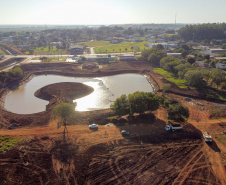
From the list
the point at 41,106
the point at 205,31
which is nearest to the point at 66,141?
the point at 41,106

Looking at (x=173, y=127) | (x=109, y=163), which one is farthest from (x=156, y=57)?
(x=109, y=163)

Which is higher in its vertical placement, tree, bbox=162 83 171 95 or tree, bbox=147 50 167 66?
tree, bbox=147 50 167 66

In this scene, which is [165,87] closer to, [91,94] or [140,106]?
[140,106]

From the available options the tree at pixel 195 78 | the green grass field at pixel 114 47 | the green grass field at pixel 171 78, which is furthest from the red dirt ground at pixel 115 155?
the green grass field at pixel 114 47

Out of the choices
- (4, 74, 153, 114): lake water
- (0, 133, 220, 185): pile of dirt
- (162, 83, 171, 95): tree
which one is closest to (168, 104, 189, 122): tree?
(0, 133, 220, 185): pile of dirt

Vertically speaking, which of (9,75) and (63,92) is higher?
(9,75)

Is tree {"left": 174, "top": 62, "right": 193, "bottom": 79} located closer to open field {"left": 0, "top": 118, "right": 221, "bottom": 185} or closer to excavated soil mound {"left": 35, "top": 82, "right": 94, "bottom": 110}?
open field {"left": 0, "top": 118, "right": 221, "bottom": 185}
